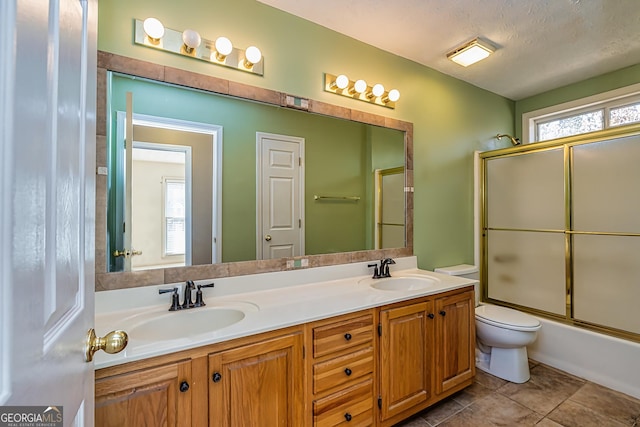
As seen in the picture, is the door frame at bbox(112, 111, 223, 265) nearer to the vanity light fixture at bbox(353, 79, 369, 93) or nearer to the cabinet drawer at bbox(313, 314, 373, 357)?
the cabinet drawer at bbox(313, 314, 373, 357)

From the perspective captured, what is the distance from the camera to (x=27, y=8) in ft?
1.21

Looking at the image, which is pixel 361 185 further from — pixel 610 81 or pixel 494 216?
pixel 610 81

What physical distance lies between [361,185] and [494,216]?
5.15ft

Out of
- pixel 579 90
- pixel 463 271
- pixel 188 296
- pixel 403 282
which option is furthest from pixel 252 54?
pixel 579 90

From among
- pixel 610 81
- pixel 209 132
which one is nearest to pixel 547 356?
pixel 610 81

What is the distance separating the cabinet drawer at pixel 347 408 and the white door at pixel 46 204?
3.18 ft

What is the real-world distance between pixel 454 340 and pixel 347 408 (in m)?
0.88

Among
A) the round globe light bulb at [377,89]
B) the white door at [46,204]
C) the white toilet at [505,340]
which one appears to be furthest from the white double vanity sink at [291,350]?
the round globe light bulb at [377,89]

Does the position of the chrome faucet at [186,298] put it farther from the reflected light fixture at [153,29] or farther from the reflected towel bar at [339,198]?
the reflected light fixture at [153,29]

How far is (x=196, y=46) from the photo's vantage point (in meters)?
1.51

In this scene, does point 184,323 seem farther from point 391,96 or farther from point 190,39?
point 391,96

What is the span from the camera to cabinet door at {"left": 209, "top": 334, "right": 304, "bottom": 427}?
1.09m

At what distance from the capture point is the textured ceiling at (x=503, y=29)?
5.84ft

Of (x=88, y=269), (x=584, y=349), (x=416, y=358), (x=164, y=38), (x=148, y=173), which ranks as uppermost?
(x=164, y=38)
